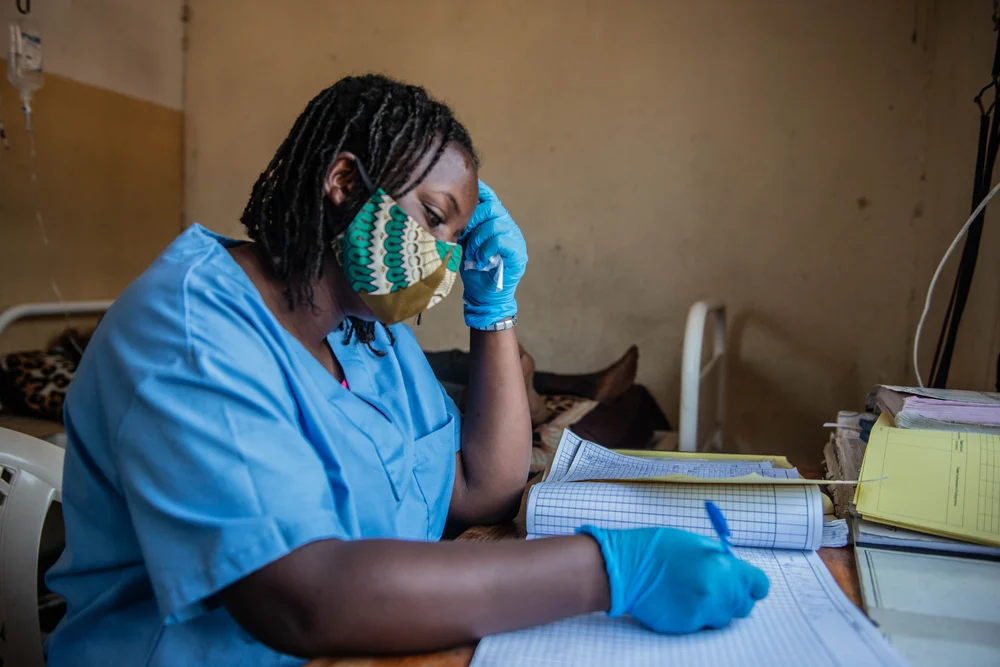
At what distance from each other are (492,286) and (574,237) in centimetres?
169

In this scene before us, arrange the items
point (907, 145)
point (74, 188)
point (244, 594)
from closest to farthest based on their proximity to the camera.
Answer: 1. point (244, 594)
2. point (907, 145)
3. point (74, 188)

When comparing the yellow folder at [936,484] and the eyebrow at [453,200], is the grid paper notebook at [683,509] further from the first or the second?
the eyebrow at [453,200]

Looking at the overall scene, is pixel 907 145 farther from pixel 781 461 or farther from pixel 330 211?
pixel 330 211

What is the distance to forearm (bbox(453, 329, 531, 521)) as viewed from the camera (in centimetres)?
104

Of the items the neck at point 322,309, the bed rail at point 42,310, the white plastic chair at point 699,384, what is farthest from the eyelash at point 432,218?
the bed rail at point 42,310

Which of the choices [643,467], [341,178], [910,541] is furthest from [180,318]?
[910,541]

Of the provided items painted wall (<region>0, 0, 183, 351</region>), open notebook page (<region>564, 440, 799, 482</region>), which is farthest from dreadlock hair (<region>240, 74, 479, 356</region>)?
painted wall (<region>0, 0, 183, 351</region>)

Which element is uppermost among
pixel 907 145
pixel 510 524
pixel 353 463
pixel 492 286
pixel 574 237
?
pixel 907 145

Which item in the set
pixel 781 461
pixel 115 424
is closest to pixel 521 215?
pixel 781 461

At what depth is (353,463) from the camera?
0.81 metres

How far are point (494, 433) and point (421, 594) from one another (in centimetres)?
50

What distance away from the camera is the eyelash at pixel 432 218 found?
843mm

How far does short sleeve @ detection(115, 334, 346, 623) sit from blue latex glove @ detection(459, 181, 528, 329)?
48 centimetres

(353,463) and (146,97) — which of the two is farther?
(146,97)
